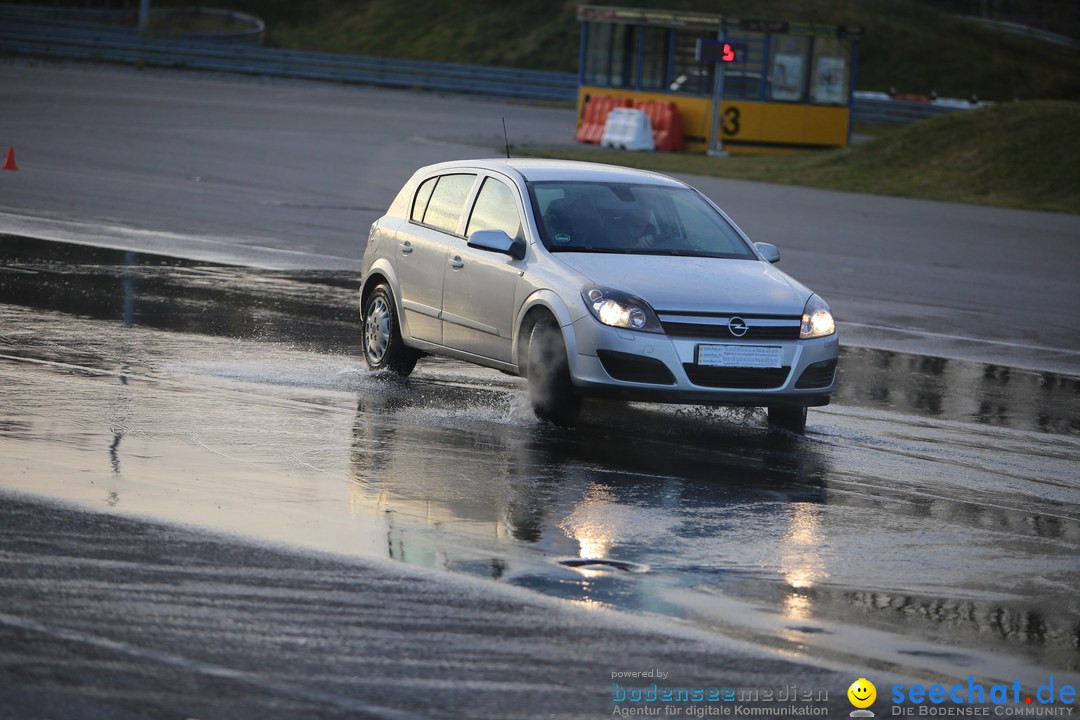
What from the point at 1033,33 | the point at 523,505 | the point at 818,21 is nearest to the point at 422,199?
the point at 523,505

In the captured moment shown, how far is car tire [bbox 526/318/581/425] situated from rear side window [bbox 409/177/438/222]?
207 cm

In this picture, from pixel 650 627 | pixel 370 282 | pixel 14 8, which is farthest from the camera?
pixel 14 8

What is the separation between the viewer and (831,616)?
20.0ft

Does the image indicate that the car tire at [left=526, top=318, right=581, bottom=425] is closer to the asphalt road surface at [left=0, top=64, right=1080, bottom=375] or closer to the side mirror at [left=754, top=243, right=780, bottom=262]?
the side mirror at [left=754, top=243, right=780, bottom=262]

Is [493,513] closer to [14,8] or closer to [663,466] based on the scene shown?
[663,466]

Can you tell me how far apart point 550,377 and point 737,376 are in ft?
3.43

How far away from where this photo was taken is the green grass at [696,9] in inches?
2547

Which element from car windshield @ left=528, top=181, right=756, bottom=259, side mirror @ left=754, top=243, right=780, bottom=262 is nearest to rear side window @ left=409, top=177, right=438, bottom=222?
car windshield @ left=528, top=181, right=756, bottom=259

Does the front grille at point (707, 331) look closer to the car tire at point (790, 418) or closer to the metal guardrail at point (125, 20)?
the car tire at point (790, 418)

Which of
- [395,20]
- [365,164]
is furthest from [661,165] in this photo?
[395,20]

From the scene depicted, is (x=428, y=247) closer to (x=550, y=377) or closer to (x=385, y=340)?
(x=385, y=340)

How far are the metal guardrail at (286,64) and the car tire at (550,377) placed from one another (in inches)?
1847

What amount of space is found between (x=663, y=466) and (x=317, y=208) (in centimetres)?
1547

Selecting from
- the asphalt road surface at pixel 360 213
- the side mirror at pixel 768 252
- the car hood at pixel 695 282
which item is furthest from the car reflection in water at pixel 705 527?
the asphalt road surface at pixel 360 213
